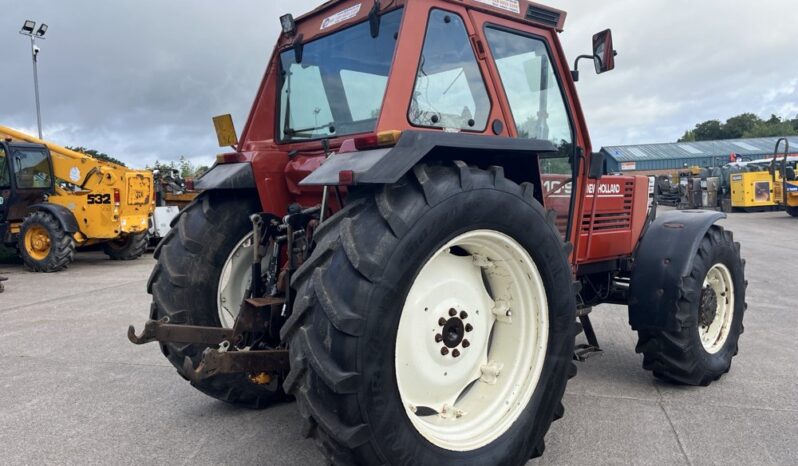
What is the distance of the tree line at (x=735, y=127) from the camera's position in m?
72.6

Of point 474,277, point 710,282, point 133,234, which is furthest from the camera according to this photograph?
point 133,234

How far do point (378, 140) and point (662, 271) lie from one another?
8.04 ft

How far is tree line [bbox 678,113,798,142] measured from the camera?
7262 cm

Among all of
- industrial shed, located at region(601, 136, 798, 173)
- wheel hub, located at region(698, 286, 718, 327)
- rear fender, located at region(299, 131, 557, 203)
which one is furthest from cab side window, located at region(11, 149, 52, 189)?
industrial shed, located at region(601, 136, 798, 173)

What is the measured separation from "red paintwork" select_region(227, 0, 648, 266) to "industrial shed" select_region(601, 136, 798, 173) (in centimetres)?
4200

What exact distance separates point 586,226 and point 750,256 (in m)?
9.21

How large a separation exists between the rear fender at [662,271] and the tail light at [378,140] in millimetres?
2392

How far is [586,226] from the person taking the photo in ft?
13.6

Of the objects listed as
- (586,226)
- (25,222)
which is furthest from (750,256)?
(25,222)

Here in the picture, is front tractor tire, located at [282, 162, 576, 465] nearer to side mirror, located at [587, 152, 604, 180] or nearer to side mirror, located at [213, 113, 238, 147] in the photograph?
side mirror, located at [587, 152, 604, 180]

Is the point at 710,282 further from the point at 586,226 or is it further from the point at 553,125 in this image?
the point at 553,125

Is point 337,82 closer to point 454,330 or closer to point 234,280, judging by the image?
point 234,280

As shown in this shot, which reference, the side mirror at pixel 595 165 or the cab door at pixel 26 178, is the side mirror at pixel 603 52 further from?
the cab door at pixel 26 178

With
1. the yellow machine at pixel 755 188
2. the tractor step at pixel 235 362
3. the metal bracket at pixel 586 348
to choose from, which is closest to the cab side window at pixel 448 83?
the tractor step at pixel 235 362
